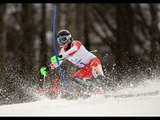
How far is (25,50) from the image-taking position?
25.4m

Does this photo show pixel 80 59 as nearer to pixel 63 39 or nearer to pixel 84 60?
pixel 84 60

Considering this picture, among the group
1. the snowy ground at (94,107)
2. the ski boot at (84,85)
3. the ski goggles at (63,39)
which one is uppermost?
the ski goggles at (63,39)

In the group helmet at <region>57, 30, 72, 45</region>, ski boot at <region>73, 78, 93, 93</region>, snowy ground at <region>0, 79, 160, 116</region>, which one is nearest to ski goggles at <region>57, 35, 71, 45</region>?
helmet at <region>57, 30, 72, 45</region>

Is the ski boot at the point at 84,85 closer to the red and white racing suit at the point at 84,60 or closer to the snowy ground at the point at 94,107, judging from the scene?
the red and white racing suit at the point at 84,60

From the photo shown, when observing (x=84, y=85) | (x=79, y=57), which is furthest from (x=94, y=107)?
(x=79, y=57)

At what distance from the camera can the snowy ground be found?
10.5 metres

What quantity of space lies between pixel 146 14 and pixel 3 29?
26.9 feet

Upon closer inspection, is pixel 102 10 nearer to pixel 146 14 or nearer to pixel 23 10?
pixel 146 14

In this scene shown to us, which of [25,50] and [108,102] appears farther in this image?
[25,50]

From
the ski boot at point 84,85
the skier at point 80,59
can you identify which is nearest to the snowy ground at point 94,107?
the ski boot at point 84,85

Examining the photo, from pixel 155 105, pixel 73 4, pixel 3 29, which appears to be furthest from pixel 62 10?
pixel 155 105

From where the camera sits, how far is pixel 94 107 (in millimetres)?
11195

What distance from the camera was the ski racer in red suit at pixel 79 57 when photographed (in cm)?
1282

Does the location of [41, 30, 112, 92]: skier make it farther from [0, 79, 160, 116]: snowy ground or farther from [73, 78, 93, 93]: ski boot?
[0, 79, 160, 116]: snowy ground
